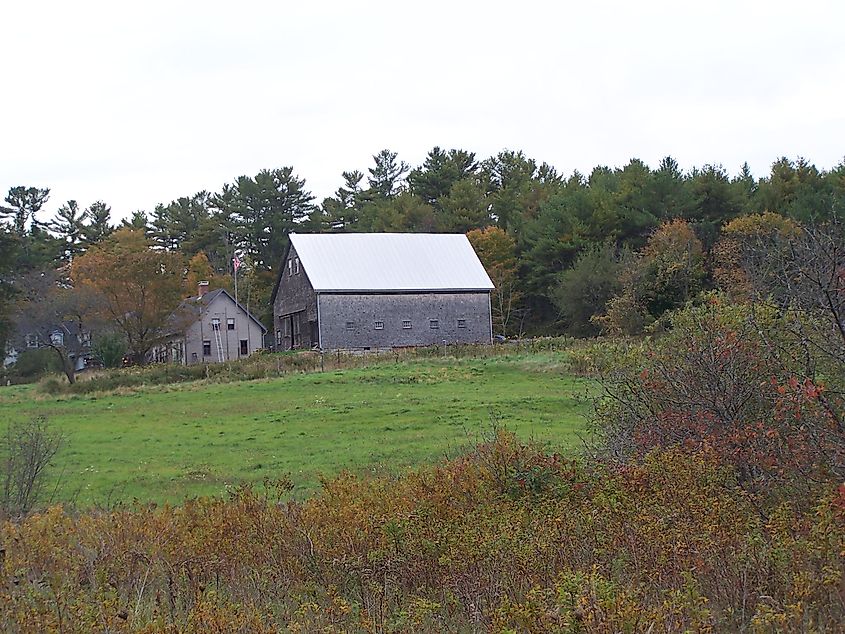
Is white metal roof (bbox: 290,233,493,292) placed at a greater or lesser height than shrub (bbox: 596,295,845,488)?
greater

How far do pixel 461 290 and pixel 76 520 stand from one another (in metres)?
42.3

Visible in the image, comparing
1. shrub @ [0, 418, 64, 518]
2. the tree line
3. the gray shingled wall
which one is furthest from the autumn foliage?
the gray shingled wall

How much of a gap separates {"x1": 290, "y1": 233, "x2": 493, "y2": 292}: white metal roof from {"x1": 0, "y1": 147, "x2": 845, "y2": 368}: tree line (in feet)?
20.3

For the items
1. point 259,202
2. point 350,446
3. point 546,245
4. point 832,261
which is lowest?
point 350,446

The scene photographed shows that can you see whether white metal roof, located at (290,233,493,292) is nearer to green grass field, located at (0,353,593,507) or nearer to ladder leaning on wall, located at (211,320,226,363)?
ladder leaning on wall, located at (211,320,226,363)

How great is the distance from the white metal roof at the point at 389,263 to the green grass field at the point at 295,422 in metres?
15.5

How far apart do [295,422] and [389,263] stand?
98.1ft

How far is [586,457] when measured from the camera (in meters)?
9.21

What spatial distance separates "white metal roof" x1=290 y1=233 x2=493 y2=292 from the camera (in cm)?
4881

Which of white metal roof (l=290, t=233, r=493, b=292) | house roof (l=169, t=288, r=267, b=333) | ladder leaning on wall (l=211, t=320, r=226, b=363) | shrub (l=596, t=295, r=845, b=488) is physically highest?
white metal roof (l=290, t=233, r=493, b=292)

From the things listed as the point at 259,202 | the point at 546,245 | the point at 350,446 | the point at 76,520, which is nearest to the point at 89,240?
the point at 259,202

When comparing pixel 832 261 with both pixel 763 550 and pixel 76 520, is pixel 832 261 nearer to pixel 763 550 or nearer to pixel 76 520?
pixel 763 550

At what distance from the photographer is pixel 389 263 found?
50.7m

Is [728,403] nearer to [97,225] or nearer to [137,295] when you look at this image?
[137,295]
